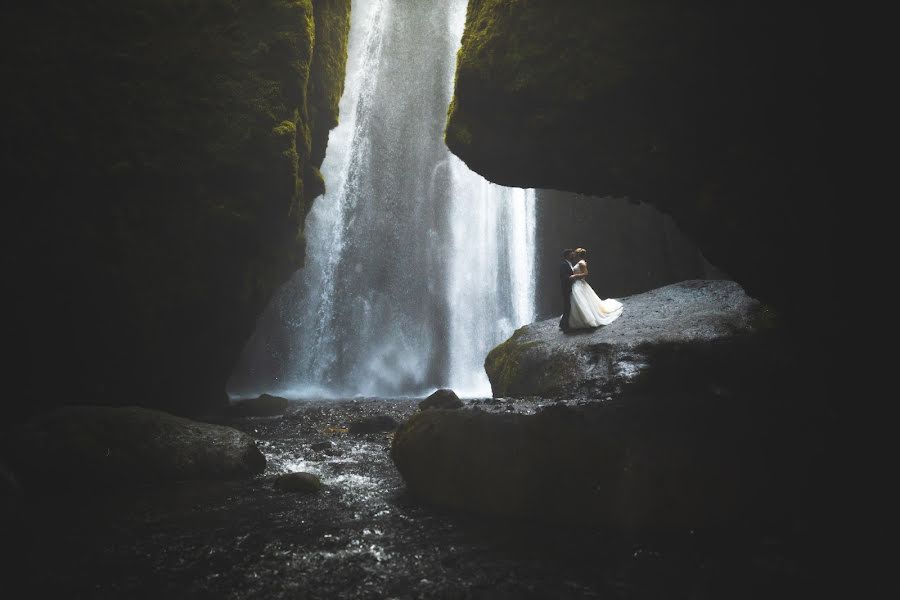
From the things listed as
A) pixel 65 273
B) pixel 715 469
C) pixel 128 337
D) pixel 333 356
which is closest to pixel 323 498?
pixel 715 469

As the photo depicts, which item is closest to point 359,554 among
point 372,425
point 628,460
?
point 628,460

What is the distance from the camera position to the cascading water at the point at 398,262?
1040 inches

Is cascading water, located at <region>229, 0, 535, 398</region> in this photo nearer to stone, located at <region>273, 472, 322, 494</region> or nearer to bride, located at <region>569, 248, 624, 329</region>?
bride, located at <region>569, 248, 624, 329</region>

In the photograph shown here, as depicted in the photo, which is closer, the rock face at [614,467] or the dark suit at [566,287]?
the rock face at [614,467]

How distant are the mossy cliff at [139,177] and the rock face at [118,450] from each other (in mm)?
2610

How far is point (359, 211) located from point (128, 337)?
2403cm

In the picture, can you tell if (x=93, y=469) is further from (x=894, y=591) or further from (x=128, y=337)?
(x=894, y=591)

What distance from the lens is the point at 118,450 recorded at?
18.2 ft

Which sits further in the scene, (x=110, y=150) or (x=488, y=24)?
(x=110, y=150)

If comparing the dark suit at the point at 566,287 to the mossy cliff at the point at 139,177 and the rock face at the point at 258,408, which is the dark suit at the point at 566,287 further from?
the rock face at the point at 258,408

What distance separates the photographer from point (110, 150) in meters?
7.89

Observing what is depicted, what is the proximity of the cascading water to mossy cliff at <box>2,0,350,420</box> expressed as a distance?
15.0 metres

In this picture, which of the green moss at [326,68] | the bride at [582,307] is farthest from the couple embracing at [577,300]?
the green moss at [326,68]

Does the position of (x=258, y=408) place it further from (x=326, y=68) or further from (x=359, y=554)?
(x=359, y=554)
